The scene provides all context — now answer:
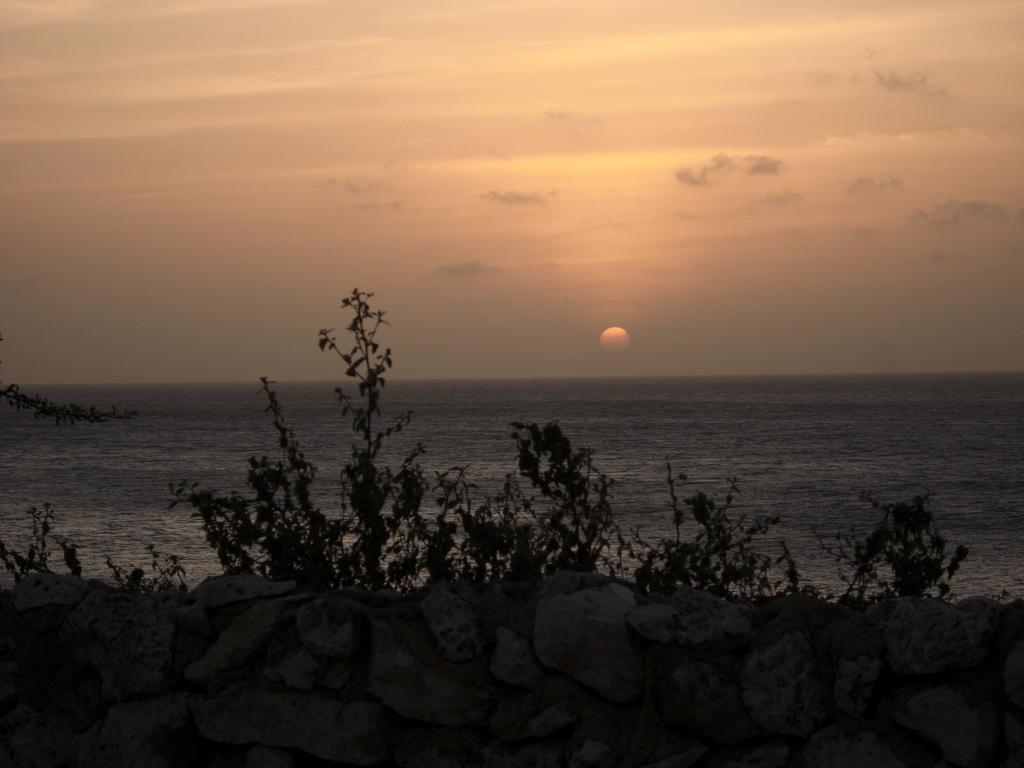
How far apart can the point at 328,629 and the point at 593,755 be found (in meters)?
1.05

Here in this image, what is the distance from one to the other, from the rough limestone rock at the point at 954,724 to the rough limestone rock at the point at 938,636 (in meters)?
0.09

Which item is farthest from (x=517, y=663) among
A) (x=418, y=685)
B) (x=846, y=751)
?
(x=846, y=751)

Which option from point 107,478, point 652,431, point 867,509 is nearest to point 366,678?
point 867,509

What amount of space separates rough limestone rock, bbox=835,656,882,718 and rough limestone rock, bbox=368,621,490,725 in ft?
3.99

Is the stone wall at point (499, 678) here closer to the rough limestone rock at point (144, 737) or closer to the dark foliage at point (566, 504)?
the rough limestone rock at point (144, 737)

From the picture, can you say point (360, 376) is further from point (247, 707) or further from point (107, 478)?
point (107, 478)

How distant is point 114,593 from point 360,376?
1.75m

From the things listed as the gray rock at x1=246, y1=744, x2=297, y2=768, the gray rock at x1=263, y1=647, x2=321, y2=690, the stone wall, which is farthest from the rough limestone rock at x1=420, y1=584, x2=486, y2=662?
the gray rock at x1=246, y1=744, x2=297, y2=768

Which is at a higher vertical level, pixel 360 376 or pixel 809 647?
pixel 360 376

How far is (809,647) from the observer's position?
403cm

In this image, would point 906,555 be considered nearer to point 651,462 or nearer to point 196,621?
point 196,621

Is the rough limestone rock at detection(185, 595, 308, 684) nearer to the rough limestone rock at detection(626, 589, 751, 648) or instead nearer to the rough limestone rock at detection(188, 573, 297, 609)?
the rough limestone rock at detection(188, 573, 297, 609)

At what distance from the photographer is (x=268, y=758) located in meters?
4.39

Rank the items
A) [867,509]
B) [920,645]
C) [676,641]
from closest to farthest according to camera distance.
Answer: [920,645] → [676,641] → [867,509]
